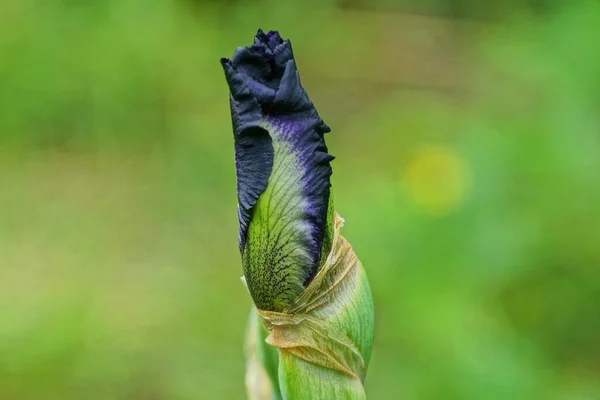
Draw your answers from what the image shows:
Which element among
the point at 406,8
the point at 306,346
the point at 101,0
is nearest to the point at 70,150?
the point at 101,0

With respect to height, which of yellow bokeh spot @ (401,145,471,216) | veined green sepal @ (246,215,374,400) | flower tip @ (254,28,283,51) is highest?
flower tip @ (254,28,283,51)

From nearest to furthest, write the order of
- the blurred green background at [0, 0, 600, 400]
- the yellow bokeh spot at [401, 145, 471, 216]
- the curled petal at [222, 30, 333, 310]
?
the curled petal at [222, 30, 333, 310]
the blurred green background at [0, 0, 600, 400]
the yellow bokeh spot at [401, 145, 471, 216]

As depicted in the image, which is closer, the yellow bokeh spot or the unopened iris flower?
the unopened iris flower

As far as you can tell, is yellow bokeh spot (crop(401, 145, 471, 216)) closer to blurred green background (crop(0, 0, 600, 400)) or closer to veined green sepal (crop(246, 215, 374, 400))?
blurred green background (crop(0, 0, 600, 400))

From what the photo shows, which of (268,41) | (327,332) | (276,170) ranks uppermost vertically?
(268,41)

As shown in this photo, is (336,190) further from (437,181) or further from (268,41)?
(268,41)

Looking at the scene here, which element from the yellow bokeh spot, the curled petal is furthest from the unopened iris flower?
the yellow bokeh spot

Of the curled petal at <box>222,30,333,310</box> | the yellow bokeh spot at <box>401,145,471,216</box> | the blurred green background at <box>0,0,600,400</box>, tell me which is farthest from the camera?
the yellow bokeh spot at <box>401,145,471,216</box>

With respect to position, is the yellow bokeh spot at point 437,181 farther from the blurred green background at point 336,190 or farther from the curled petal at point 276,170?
the curled petal at point 276,170

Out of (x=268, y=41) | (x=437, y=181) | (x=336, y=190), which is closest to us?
(x=268, y=41)

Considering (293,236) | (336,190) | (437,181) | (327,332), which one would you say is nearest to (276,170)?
(293,236)
